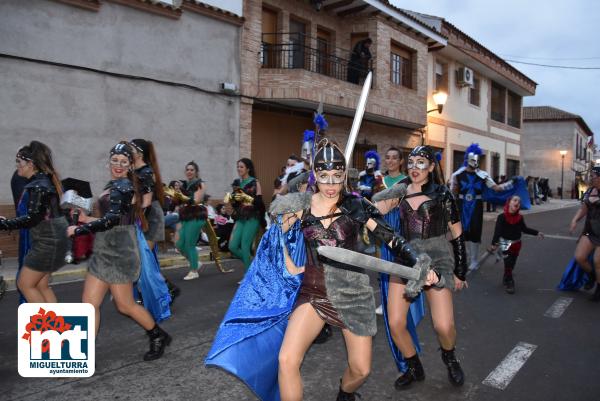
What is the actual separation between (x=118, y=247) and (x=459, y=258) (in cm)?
278

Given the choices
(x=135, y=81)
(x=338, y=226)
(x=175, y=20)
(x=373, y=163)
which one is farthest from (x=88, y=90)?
(x=338, y=226)

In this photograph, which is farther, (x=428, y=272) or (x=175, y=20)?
(x=175, y=20)

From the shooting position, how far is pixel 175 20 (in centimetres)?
1166

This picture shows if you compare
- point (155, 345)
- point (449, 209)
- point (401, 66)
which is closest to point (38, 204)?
point (155, 345)

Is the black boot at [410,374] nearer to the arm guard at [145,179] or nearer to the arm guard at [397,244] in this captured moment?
the arm guard at [397,244]

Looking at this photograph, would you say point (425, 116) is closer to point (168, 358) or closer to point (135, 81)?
point (135, 81)

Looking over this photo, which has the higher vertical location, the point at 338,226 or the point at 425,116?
the point at 425,116

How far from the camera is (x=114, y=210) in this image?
383 cm

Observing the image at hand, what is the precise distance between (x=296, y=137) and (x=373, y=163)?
815 centimetres

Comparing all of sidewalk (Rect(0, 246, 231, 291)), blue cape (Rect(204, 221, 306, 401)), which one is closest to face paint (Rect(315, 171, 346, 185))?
blue cape (Rect(204, 221, 306, 401))

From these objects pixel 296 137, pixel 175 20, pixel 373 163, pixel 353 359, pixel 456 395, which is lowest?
pixel 456 395

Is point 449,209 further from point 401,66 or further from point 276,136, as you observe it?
point 401,66

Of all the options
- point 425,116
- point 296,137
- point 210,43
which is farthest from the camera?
point 425,116

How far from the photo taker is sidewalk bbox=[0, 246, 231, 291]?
746 centimetres
